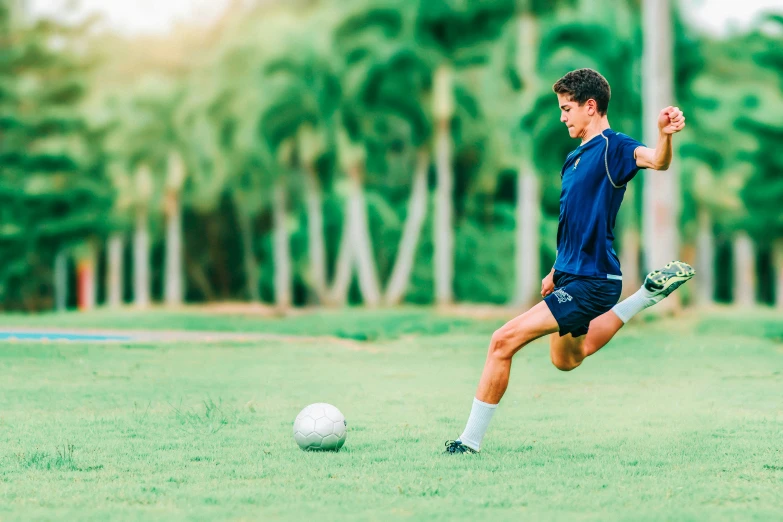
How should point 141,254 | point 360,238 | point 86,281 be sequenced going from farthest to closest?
point 86,281 → point 141,254 → point 360,238

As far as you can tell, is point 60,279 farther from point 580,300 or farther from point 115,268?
point 580,300

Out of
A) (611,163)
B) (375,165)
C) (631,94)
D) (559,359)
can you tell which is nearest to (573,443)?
(559,359)

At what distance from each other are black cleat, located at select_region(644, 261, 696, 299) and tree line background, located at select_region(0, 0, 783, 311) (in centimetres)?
1652

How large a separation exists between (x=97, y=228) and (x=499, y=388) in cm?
3484

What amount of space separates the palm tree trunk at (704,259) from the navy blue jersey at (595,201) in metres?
42.8

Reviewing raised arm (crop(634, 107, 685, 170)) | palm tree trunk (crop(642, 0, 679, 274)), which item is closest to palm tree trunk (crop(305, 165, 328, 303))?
palm tree trunk (crop(642, 0, 679, 274))

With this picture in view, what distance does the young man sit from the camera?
A: 22.8ft

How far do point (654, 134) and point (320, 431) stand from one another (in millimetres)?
17488

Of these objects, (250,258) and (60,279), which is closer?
(60,279)

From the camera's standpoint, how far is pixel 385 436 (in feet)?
26.3

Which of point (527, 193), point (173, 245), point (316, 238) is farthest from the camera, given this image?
point (173, 245)

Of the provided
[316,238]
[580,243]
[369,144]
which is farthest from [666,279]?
[316,238]

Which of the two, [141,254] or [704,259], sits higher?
[141,254]

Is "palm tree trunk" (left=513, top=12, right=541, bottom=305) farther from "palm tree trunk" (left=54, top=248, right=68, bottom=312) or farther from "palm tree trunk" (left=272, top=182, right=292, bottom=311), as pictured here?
"palm tree trunk" (left=54, top=248, right=68, bottom=312)
